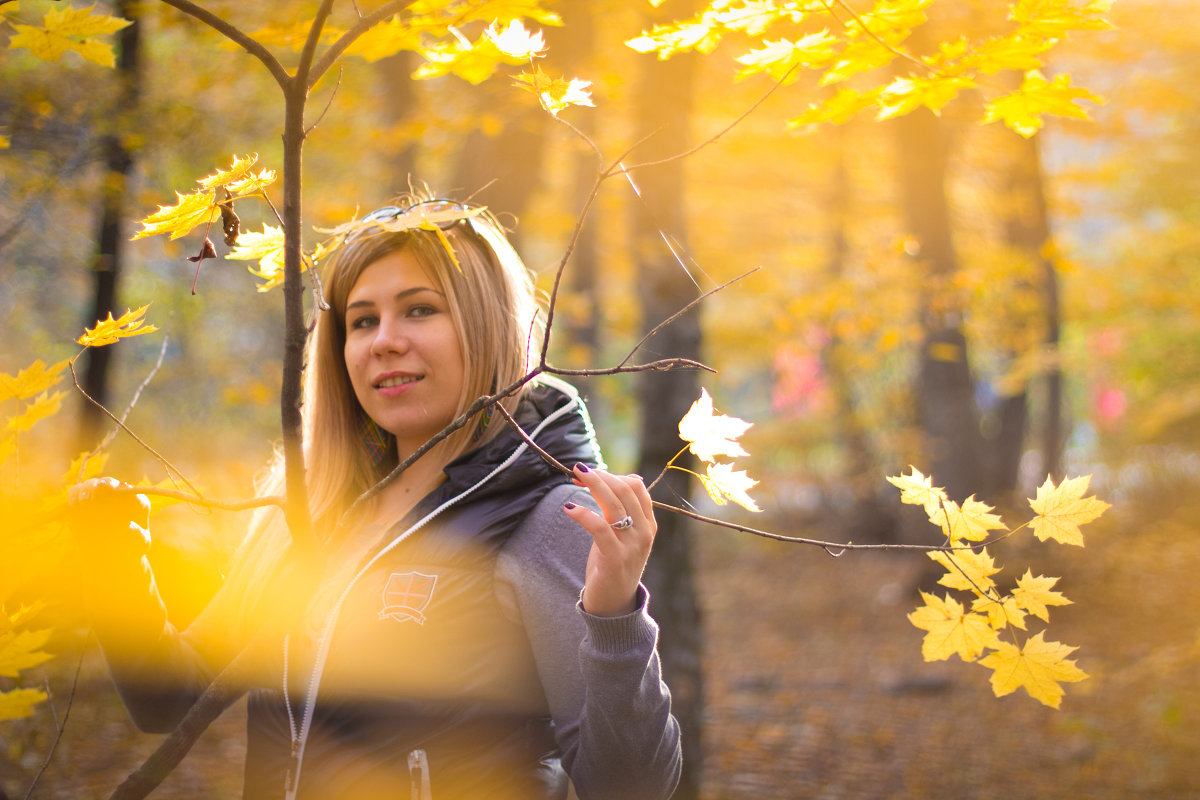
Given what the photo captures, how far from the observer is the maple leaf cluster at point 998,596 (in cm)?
125

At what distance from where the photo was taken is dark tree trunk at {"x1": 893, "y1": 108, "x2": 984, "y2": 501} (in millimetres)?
7441

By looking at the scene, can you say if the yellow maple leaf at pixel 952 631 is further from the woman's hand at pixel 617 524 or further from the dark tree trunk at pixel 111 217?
the dark tree trunk at pixel 111 217

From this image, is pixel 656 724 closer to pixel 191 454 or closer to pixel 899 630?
pixel 899 630

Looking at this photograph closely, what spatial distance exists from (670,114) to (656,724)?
9.54 ft

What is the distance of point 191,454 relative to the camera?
8.88 meters

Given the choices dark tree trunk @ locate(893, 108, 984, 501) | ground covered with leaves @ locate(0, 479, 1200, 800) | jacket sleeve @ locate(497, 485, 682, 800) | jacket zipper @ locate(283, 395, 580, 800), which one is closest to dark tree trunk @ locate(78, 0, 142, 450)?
ground covered with leaves @ locate(0, 479, 1200, 800)

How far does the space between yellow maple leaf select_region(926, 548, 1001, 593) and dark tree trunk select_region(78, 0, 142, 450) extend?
3.06m

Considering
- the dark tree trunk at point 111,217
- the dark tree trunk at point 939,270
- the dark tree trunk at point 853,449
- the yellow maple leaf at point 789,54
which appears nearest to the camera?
the yellow maple leaf at point 789,54

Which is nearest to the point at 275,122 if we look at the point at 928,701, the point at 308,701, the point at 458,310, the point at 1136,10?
the point at 458,310

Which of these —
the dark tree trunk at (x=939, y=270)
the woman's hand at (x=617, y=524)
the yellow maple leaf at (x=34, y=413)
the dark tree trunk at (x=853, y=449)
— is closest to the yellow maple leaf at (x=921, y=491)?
the woman's hand at (x=617, y=524)

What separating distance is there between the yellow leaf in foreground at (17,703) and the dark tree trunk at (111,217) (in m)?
2.09

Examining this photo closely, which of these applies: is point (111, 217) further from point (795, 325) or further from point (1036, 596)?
point (795, 325)

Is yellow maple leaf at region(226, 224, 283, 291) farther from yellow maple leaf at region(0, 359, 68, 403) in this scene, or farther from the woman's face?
yellow maple leaf at region(0, 359, 68, 403)

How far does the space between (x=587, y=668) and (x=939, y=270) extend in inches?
270
